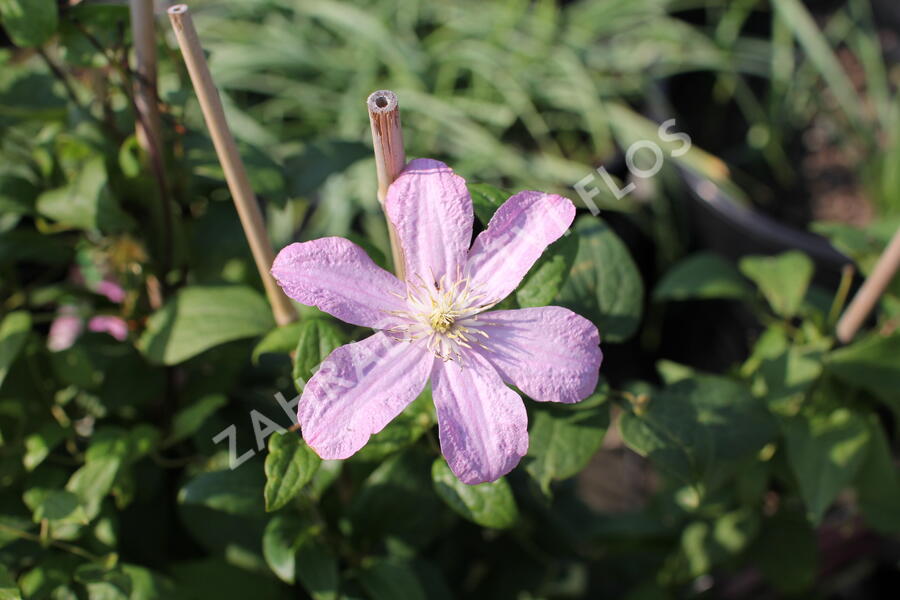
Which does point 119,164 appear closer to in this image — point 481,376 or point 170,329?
point 170,329

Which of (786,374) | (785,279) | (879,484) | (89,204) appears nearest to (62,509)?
(89,204)

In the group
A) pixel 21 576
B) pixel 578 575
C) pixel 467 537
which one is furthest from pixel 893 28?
pixel 21 576

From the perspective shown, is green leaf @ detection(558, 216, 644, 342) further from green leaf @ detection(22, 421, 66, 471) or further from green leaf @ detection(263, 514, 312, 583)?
green leaf @ detection(22, 421, 66, 471)

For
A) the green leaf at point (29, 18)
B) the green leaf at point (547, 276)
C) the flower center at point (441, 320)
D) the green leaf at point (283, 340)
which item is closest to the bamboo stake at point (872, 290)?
the green leaf at point (547, 276)

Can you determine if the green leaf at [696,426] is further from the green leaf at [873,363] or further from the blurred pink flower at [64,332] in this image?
the blurred pink flower at [64,332]

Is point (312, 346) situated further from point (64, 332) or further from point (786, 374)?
point (64, 332)

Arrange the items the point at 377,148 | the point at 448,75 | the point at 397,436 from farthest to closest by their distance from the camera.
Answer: the point at 448,75, the point at 397,436, the point at 377,148

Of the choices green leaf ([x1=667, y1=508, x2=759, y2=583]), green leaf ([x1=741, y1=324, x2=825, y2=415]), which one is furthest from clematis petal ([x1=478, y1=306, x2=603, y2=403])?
green leaf ([x1=667, y1=508, x2=759, y2=583])
